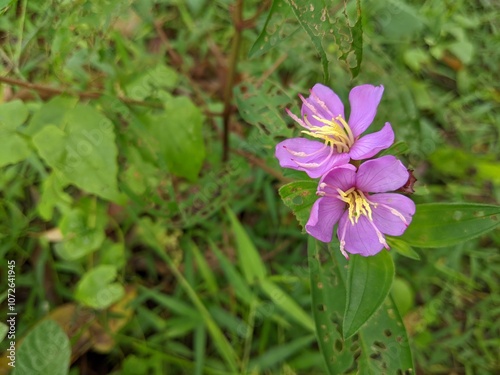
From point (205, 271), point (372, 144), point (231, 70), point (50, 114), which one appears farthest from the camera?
point (205, 271)

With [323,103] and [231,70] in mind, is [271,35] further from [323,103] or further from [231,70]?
[231,70]

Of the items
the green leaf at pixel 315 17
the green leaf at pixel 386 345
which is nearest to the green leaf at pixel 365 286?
the green leaf at pixel 386 345

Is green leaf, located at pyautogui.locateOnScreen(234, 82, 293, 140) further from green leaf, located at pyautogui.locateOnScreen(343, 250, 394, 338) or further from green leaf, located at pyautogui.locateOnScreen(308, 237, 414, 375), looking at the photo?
green leaf, located at pyautogui.locateOnScreen(343, 250, 394, 338)

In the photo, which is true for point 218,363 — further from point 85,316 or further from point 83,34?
point 83,34

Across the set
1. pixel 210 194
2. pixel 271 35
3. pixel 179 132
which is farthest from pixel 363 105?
pixel 210 194

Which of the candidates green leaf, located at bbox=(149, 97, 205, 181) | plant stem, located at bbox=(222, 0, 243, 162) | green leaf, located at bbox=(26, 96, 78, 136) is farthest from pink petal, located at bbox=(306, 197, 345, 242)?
green leaf, located at bbox=(26, 96, 78, 136)

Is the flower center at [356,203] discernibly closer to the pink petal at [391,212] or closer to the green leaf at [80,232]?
the pink petal at [391,212]

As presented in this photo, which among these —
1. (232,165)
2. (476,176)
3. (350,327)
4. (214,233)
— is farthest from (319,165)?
(476,176)
